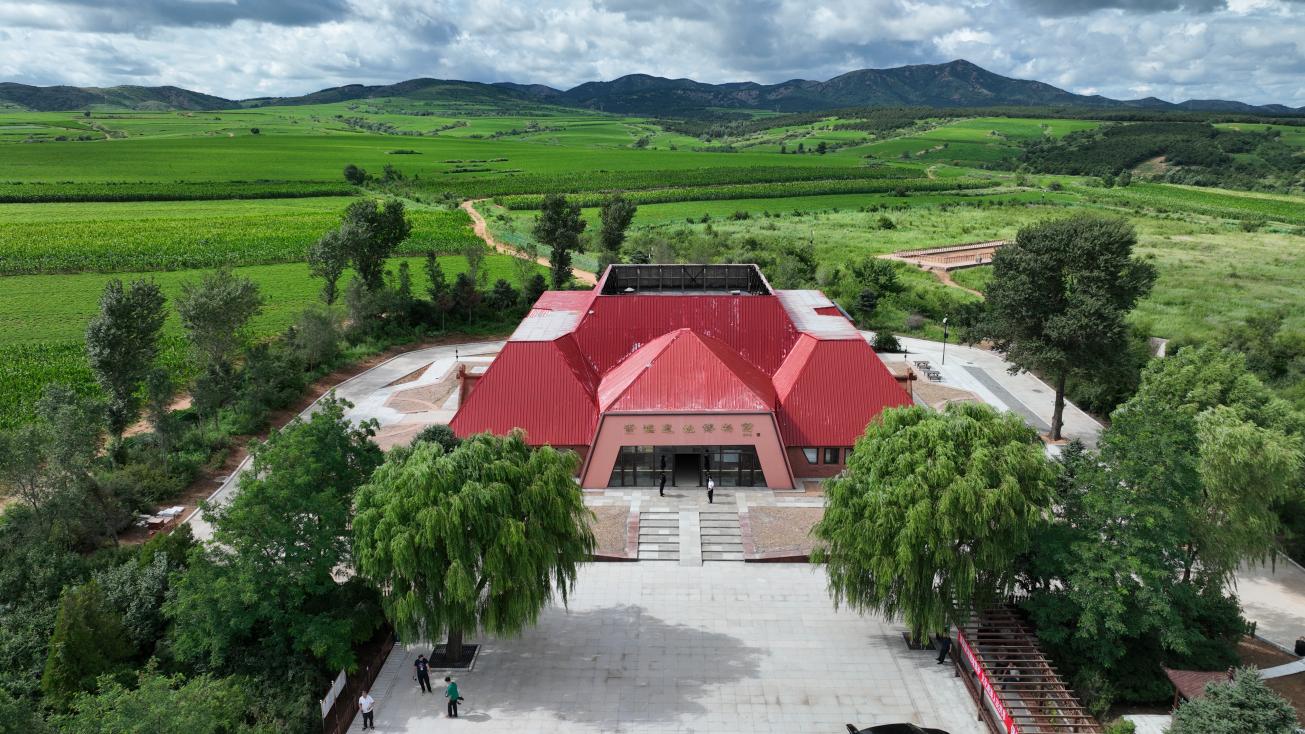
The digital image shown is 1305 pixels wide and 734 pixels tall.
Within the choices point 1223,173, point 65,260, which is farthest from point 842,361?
point 1223,173

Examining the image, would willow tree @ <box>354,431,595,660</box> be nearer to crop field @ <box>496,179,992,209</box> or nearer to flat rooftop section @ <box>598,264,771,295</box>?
flat rooftop section @ <box>598,264,771,295</box>

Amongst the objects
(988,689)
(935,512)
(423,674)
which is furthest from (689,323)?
(988,689)

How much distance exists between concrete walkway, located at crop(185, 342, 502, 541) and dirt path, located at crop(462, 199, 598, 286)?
65.6 feet

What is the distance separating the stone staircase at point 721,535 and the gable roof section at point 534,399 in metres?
7.38

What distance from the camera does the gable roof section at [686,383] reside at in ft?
115

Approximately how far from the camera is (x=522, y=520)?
22141mm

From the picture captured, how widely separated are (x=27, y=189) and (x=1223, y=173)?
717 feet

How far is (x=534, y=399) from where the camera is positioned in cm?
3700

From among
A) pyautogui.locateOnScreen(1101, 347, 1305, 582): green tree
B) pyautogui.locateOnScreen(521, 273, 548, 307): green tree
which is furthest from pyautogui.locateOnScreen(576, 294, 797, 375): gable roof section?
pyautogui.locateOnScreen(521, 273, 548, 307): green tree

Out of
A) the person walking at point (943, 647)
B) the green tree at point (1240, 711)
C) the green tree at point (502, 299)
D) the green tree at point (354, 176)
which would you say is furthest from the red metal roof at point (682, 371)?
the green tree at point (354, 176)

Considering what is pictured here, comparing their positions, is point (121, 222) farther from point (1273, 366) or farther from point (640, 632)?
point (1273, 366)

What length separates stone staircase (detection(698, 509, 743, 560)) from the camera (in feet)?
100.0

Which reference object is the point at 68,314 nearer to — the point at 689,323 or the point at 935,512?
the point at 689,323

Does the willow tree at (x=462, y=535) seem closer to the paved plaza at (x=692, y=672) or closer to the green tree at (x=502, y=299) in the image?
the paved plaza at (x=692, y=672)
